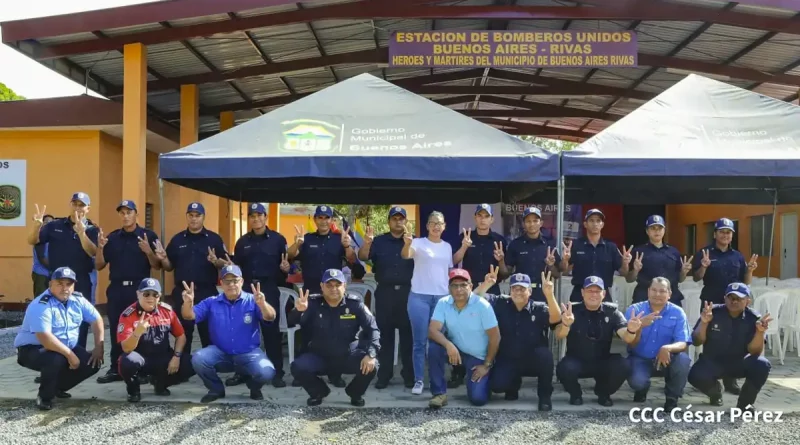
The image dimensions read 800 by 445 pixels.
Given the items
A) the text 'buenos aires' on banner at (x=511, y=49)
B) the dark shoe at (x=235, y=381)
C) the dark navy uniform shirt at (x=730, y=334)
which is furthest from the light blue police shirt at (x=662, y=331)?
the text 'buenos aires' on banner at (x=511, y=49)

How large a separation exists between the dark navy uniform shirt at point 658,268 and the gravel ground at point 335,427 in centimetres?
154

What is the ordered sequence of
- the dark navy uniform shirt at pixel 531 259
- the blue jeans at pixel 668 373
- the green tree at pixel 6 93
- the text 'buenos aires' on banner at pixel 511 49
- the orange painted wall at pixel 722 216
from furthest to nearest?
the green tree at pixel 6 93 → the orange painted wall at pixel 722 216 → the text 'buenos aires' on banner at pixel 511 49 → the dark navy uniform shirt at pixel 531 259 → the blue jeans at pixel 668 373

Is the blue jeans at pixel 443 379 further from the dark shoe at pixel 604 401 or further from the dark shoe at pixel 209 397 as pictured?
the dark shoe at pixel 209 397

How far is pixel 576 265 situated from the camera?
598 centimetres

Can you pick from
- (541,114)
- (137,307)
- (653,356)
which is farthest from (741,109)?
(541,114)

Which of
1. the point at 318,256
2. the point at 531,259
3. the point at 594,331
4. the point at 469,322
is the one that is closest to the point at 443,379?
the point at 469,322

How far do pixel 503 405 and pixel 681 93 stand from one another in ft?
11.8

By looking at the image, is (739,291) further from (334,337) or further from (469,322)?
(334,337)

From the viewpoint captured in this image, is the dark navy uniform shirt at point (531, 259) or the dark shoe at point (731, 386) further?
the dark navy uniform shirt at point (531, 259)

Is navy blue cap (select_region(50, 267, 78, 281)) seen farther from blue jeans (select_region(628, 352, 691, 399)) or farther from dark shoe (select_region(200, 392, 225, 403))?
blue jeans (select_region(628, 352, 691, 399))

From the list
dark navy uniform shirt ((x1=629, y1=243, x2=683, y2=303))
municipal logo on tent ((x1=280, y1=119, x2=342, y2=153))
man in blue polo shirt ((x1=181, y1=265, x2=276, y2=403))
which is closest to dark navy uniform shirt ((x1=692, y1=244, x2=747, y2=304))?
dark navy uniform shirt ((x1=629, y1=243, x2=683, y2=303))

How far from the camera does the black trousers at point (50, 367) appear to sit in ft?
16.2

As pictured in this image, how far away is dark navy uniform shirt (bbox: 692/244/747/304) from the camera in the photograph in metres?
6.21

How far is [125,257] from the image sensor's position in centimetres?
582
